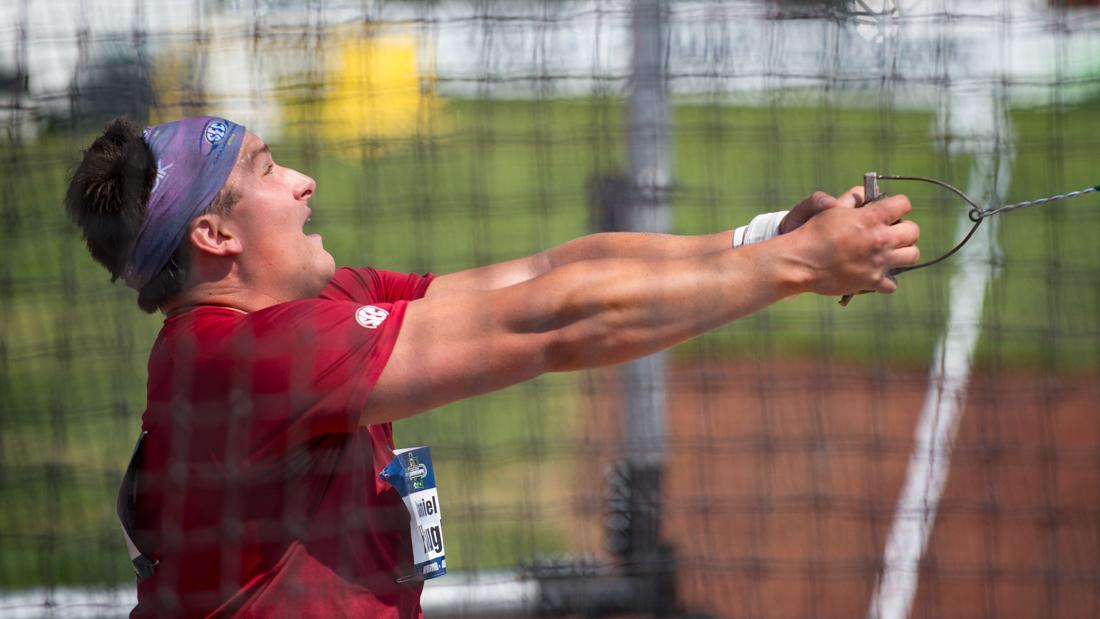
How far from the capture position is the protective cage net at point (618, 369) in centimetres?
397

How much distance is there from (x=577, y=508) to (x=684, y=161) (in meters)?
7.32

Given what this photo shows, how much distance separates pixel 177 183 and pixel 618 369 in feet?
8.49

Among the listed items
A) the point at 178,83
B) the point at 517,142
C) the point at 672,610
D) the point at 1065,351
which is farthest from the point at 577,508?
the point at 1065,351

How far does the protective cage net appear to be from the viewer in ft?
13.0

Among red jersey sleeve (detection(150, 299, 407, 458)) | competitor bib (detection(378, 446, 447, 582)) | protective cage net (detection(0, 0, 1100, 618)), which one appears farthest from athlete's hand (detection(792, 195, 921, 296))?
protective cage net (detection(0, 0, 1100, 618))

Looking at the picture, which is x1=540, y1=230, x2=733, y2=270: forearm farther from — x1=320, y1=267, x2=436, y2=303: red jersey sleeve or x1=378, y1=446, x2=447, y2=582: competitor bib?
x1=378, y1=446, x2=447, y2=582: competitor bib

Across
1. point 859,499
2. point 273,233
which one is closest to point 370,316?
point 273,233

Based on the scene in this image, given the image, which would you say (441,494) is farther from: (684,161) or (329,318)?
(684,161)

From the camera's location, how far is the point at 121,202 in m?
2.16

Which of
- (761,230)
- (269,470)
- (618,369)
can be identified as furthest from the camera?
(618,369)

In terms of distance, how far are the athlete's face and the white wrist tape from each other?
881mm

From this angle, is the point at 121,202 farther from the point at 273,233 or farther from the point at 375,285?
the point at 375,285

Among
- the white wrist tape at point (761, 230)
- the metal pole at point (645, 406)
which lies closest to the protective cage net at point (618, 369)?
the metal pole at point (645, 406)

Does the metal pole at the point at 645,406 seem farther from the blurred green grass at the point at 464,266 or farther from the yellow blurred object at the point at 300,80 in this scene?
the yellow blurred object at the point at 300,80
